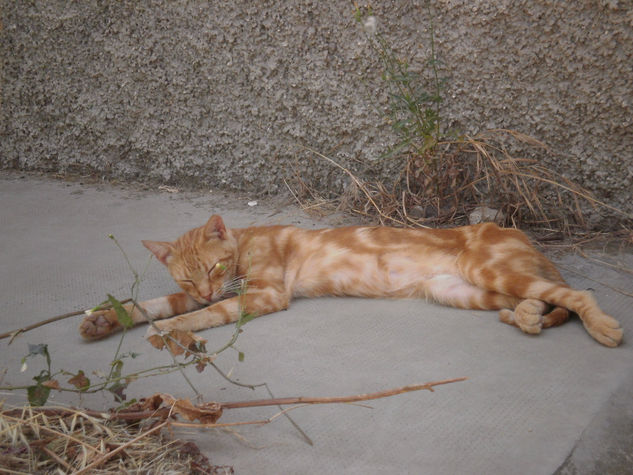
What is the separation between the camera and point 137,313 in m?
2.60

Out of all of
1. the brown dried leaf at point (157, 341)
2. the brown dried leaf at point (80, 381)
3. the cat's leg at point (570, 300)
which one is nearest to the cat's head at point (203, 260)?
the brown dried leaf at point (157, 341)

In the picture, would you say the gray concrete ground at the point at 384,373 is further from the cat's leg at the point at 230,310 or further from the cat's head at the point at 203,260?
the cat's head at the point at 203,260

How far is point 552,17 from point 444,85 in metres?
0.63

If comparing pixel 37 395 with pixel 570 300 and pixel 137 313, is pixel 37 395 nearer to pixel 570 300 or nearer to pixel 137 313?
pixel 137 313

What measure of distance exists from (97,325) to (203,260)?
0.53 meters

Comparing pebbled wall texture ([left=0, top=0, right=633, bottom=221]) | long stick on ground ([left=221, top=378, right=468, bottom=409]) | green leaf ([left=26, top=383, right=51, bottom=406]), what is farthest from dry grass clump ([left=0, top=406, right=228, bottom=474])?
pebbled wall texture ([left=0, top=0, right=633, bottom=221])

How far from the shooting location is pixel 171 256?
281 cm

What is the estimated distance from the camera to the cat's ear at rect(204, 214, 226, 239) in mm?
2764

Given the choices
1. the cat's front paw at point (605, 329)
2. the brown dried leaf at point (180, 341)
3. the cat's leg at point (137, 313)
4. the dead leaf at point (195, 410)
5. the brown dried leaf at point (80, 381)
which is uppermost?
the brown dried leaf at point (180, 341)

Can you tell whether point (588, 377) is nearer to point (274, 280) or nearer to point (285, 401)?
point (285, 401)

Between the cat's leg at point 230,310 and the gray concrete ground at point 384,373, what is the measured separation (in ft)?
0.17

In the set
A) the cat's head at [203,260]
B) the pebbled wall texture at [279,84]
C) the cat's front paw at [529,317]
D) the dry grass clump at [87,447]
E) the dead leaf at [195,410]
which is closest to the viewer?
the dry grass clump at [87,447]

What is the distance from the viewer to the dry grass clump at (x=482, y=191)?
3.24m

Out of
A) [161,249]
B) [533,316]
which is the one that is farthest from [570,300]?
[161,249]
